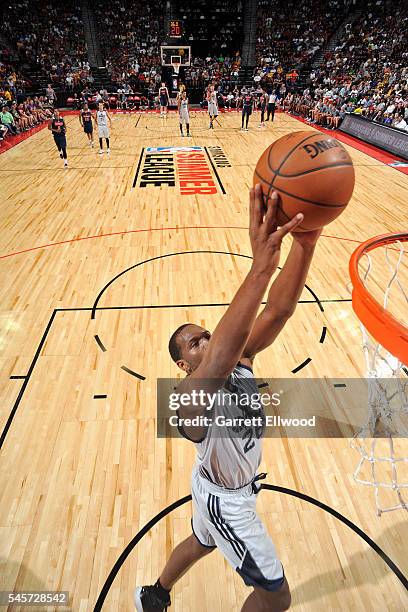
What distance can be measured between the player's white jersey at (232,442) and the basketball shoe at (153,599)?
94 cm

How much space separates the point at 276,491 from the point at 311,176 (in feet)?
7.77

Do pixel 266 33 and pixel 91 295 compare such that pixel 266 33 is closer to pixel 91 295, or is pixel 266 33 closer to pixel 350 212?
pixel 350 212

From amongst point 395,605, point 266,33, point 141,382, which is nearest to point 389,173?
point 141,382

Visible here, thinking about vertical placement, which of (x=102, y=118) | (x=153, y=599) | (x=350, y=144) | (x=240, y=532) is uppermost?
(x=240, y=532)

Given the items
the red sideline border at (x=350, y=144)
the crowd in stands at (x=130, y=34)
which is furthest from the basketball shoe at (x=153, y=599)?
the crowd in stands at (x=130, y=34)

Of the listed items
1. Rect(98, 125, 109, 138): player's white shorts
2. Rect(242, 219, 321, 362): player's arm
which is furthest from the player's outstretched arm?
Rect(98, 125, 109, 138): player's white shorts

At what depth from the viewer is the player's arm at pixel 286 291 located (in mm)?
1657

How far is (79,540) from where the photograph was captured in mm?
2734

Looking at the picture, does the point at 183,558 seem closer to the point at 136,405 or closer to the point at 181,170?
the point at 136,405

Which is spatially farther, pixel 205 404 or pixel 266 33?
pixel 266 33

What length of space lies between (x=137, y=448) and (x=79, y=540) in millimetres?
804

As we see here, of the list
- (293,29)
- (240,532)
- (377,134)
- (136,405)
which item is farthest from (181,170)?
(293,29)

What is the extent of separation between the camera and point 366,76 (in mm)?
20016

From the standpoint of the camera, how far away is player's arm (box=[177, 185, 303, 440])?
4.21ft
